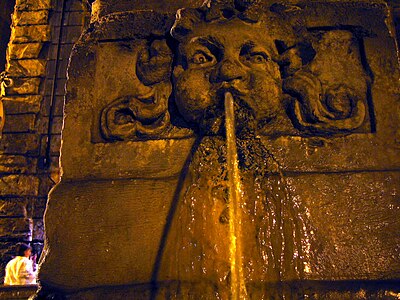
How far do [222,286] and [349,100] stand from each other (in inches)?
46.0

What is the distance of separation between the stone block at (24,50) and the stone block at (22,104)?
2.75 ft

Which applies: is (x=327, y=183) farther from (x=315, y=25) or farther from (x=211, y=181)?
(x=315, y=25)

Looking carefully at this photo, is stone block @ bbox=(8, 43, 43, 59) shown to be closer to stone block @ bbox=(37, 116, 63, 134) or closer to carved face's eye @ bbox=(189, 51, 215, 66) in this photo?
stone block @ bbox=(37, 116, 63, 134)

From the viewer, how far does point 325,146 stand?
1993 millimetres

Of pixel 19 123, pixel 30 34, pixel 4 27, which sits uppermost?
pixel 4 27

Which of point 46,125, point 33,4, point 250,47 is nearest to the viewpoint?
point 250,47

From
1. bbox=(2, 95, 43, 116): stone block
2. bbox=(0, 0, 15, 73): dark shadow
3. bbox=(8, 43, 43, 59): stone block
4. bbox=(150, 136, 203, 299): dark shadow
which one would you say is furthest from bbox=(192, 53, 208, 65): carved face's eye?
bbox=(0, 0, 15, 73): dark shadow

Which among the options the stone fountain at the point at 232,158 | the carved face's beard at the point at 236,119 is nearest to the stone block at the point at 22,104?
the stone fountain at the point at 232,158

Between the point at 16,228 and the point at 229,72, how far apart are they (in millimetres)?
5854

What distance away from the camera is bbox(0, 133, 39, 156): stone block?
688 cm

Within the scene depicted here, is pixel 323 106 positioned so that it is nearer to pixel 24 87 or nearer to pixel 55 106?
pixel 55 106

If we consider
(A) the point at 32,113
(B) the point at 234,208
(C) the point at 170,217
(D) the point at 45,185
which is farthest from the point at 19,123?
(B) the point at 234,208

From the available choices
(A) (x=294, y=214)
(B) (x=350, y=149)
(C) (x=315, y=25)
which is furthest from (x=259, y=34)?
(A) (x=294, y=214)

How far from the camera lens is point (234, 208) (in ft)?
6.10
